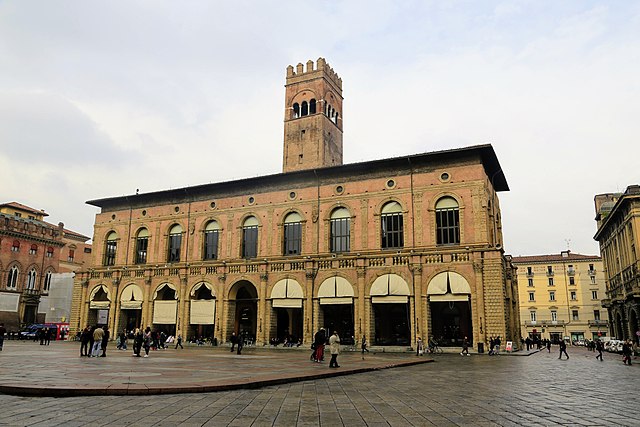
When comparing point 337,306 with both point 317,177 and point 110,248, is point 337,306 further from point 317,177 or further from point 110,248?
point 110,248

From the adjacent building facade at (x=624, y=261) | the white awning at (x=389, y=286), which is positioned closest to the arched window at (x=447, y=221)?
the white awning at (x=389, y=286)

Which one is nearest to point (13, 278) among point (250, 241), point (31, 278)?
point (31, 278)

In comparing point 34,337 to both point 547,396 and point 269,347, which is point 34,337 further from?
point 547,396

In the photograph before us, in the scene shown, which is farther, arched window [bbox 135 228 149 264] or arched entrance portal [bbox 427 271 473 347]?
arched window [bbox 135 228 149 264]

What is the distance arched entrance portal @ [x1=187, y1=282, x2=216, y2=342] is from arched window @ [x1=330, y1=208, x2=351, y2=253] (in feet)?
37.4

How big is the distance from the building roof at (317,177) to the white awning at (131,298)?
26.5 feet

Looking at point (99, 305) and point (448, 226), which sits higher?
point (448, 226)

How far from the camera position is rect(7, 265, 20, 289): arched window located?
59.3 meters

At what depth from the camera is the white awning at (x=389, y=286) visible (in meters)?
34.4

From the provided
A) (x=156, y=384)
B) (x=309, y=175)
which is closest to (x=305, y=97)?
(x=309, y=175)

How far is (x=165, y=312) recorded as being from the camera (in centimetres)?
4278

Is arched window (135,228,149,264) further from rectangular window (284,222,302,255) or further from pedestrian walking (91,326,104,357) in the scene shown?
pedestrian walking (91,326,104,357)

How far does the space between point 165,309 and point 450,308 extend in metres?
24.0

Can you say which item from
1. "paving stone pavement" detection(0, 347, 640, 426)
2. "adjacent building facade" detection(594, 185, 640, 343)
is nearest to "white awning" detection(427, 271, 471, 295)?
"paving stone pavement" detection(0, 347, 640, 426)
